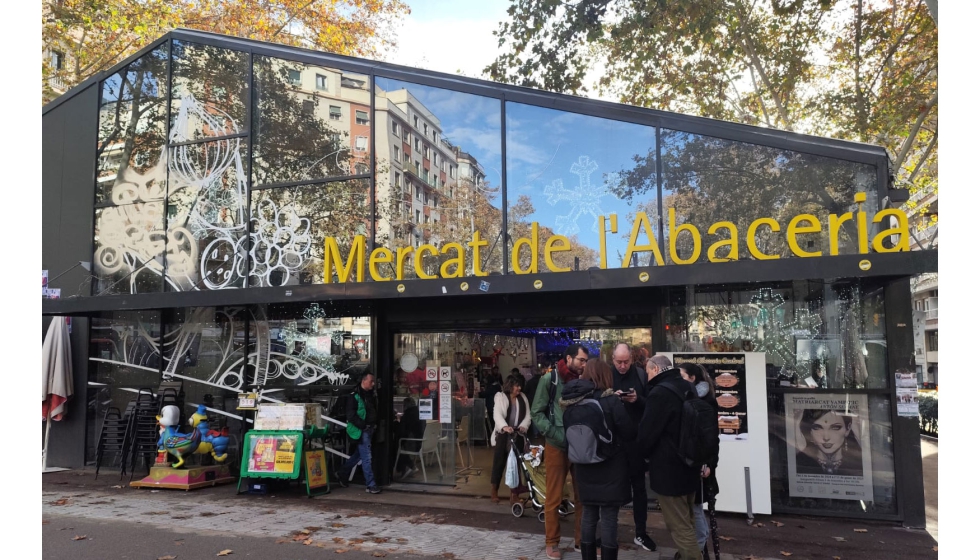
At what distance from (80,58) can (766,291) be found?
18855mm

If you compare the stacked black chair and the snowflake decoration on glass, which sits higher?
the snowflake decoration on glass

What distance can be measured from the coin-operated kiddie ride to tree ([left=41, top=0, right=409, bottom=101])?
431 inches

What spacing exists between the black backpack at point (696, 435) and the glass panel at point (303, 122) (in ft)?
21.1

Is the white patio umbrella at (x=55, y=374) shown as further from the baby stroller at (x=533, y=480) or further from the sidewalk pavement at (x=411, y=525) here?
the baby stroller at (x=533, y=480)

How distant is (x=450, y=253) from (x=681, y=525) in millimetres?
4794

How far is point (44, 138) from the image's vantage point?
12.7 meters

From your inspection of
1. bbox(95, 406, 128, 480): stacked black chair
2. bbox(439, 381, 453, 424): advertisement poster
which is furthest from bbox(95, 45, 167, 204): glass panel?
bbox(439, 381, 453, 424): advertisement poster

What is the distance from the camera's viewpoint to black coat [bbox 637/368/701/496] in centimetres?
540

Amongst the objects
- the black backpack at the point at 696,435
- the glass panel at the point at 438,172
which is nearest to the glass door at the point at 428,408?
the glass panel at the point at 438,172

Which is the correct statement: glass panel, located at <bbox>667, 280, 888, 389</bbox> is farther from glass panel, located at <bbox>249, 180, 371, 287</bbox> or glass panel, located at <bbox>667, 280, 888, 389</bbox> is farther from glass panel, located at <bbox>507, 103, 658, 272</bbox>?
glass panel, located at <bbox>249, 180, 371, 287</bbox>

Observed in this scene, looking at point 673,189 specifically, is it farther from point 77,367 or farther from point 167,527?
point 77,367

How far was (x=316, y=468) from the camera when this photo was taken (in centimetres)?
949

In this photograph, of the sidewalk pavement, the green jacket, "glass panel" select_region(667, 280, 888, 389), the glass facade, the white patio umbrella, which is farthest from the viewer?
the white patio umbrella

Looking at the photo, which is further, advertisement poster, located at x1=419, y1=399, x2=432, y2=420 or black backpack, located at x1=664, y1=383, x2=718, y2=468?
advertisement poster, located at x1=419, y1=399, x2=432, y2=420
